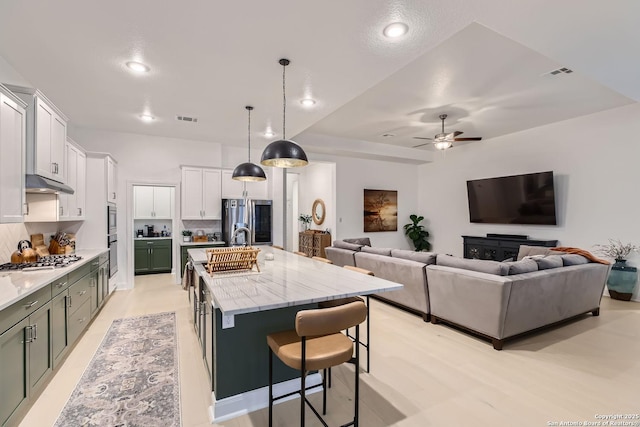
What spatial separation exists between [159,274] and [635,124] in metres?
9.40

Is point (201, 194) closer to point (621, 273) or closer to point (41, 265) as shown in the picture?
point (41, 265)

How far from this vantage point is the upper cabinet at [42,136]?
8.71 feet

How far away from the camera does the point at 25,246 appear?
308cm

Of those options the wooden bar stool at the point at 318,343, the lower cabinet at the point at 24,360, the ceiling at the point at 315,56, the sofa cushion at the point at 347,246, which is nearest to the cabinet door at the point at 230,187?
the ceiling at the point at 315,56

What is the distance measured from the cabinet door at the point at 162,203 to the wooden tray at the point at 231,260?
17.5ft

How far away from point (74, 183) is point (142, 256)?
3.03m

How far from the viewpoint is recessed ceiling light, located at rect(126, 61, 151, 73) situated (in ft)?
9.75

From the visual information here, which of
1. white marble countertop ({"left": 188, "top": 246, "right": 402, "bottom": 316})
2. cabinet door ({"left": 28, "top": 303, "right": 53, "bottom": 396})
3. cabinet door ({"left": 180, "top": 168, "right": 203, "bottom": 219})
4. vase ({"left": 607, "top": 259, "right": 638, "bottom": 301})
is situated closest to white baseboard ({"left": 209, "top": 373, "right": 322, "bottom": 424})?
white marble countertop ({"left": 188, "top": 246, "right": 402, "bottom": 316})

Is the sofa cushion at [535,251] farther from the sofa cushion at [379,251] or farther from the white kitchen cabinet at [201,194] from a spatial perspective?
the white kitchen cabinet at [201,194]

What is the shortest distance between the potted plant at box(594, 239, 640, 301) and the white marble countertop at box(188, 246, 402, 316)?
4917 mm

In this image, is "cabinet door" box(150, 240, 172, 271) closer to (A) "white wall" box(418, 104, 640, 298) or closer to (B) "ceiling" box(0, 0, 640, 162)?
(B) "ceiling" box(0, 0, 640, 162)

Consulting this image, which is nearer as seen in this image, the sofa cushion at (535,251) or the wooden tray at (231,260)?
the wooden tray at (231,260)

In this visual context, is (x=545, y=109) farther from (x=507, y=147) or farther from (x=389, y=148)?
(x=389, y=148)

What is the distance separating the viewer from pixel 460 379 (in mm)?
2555
